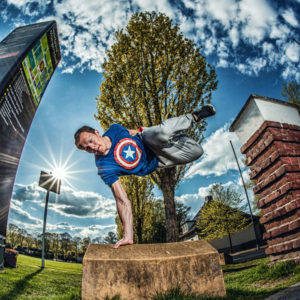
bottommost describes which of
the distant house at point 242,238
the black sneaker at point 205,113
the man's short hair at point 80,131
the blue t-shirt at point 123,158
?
the distant house at point 242,238

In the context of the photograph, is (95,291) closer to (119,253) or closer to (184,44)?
(119,253)

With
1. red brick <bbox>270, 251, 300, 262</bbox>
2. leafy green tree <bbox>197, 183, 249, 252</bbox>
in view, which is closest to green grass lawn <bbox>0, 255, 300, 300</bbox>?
red brick <bbox>270, 251, 300, 262</bbox>

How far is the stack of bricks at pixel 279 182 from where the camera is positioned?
2418 mm

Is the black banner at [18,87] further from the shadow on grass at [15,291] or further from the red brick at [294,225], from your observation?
the red brick at [294,225]

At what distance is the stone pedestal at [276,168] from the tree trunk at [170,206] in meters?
3.90

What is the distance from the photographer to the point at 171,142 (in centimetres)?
262

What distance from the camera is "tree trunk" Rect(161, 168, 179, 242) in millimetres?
6367

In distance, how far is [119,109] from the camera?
725 centimetres

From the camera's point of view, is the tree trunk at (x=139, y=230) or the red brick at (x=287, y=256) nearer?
the red brick at (x=287, y=256)

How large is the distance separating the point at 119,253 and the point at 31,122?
195 inches

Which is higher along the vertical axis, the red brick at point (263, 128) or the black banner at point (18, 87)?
the black banner at point (18, 87)

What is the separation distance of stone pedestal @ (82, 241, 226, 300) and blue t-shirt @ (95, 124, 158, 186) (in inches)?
34.2

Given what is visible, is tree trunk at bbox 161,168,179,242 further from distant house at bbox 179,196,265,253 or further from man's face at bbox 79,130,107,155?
distant house at bbox 179,196,265,253

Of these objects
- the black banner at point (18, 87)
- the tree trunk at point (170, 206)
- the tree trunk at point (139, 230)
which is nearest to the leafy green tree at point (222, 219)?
the tree trunk at point (139, 230)
